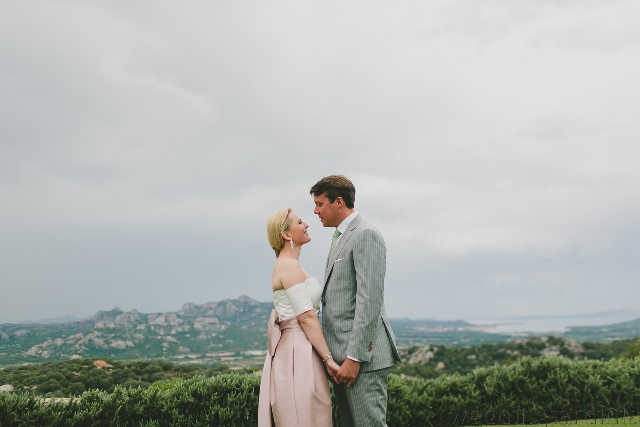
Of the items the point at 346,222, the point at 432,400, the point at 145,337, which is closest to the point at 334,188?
the point at 346,222

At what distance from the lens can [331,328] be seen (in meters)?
4.38

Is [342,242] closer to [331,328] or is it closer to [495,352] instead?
[331,328]

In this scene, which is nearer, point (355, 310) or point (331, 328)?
point (355, 310)

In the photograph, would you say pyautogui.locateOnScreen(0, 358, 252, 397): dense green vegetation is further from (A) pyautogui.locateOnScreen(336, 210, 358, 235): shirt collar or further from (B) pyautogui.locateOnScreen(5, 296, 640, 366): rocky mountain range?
(A) pyautogui.locateOnScreen(336, 210, 358, 235): shirt collar

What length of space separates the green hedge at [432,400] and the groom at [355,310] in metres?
2.42

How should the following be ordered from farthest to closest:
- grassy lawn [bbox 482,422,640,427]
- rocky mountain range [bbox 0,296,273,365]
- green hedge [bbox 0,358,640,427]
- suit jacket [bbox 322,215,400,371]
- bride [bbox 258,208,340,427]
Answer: rocky mountain range [bbox 0,296,273,365] → grassy lawn [bbox 482,422,640,427] → green hedge [bbox 0,358,640,427] → bride [bbox 258,208,340,427] → suit jacket [bbox 322,215,400,371]

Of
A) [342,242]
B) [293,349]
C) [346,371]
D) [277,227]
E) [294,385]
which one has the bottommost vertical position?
[294,385]

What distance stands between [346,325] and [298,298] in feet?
1.47

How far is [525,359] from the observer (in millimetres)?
8242

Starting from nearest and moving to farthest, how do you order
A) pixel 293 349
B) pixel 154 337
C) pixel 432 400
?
pixel 293 349, pixel 432 400, pixel 154 337

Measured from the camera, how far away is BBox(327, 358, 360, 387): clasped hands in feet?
13.6

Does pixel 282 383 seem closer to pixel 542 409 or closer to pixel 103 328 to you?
pixel 542 409

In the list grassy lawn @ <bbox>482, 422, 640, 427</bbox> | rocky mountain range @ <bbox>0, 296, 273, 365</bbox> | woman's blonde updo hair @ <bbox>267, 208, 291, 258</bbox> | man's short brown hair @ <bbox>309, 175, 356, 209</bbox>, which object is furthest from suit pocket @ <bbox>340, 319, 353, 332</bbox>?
rocky mountain range @ <bbox>0, 296, 273, 365</bbox>

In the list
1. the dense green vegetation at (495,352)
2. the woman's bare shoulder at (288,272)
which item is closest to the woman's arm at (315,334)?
the woman's bare shoulder at (288,272)
